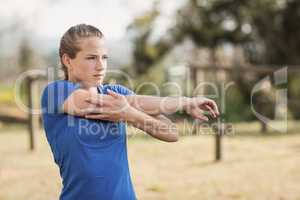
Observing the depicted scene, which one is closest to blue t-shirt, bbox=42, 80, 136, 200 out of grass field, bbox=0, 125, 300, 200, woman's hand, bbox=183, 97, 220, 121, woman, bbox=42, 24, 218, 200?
woman, bbox=42, 24, 218, 200

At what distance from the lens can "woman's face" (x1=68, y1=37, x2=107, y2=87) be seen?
1.83m

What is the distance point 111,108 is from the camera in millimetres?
1791

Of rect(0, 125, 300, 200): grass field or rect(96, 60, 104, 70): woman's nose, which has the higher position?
rect(96, 60, 104, 70): woman's nose

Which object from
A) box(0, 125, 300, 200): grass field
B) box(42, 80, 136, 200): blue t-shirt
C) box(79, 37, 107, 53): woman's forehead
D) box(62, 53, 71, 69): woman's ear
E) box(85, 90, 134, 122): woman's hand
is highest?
box(79, 37, 107, 53): woman's forehead

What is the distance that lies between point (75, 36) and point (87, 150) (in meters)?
0.37

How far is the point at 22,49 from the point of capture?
2564 centimetres

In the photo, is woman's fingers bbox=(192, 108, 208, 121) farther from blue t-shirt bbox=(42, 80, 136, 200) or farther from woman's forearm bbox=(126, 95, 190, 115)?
blue t-shirt bbox=(42, 80, 136, 200)

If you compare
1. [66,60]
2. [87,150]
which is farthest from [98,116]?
[66,60]

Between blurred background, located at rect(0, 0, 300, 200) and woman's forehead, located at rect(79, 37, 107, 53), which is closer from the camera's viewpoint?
woman's forehead, located at rect(79, 37, 107, 53)

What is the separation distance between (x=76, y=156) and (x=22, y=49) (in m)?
24.6

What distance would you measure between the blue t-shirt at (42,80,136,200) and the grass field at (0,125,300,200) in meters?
3.46

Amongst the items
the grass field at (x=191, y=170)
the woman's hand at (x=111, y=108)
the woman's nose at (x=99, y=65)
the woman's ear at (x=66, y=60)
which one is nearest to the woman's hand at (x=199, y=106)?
the woman's hand at (x=111, y=108)

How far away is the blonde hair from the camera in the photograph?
1.83 m

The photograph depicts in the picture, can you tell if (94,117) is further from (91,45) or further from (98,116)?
(91,45)
